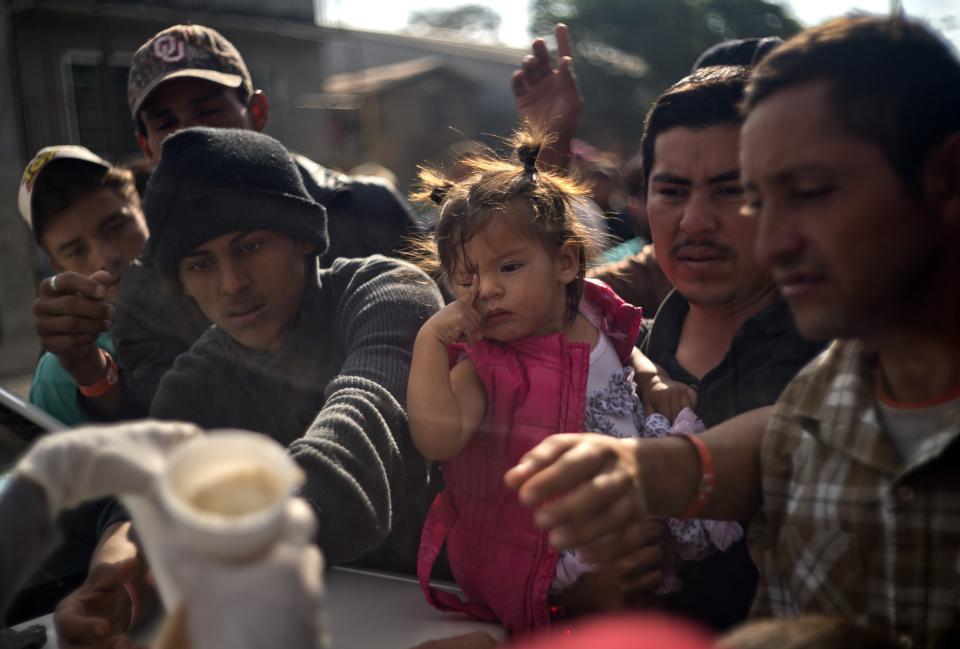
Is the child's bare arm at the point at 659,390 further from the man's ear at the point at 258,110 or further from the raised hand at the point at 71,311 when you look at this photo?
the man's ear at the point at 258,110

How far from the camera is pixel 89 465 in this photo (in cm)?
94

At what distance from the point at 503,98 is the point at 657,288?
21100mm

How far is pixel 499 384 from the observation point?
186 cm

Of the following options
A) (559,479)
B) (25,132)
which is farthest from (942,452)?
(25,132)

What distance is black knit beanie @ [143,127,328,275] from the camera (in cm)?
210

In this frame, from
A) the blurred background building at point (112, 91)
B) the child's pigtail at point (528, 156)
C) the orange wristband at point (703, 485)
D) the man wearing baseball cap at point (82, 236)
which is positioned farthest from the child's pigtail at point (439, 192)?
the man wearing baseball cap at point (82, 236)

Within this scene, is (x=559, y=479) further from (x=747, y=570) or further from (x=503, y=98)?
(x=503, y=98)

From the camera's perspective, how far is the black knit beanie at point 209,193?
82.5 inches

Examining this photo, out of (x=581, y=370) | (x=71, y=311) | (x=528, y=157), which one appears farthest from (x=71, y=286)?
(x=581, y=370)

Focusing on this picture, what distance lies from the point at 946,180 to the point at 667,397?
86cm

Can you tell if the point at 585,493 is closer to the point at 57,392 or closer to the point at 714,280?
the point at 714,280

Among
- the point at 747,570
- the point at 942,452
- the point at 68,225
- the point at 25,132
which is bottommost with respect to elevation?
the point at 747,570

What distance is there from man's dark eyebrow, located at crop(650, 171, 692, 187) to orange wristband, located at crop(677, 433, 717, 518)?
2.20 ft

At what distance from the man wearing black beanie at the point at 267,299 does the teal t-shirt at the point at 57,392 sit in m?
0.79
